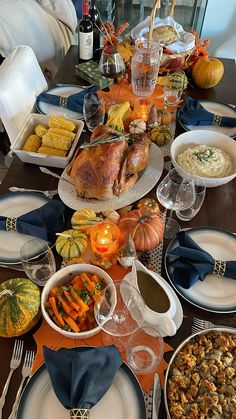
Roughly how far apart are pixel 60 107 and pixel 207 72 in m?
0.66

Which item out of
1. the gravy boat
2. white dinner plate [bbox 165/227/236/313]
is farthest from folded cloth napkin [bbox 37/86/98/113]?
the gravy boat

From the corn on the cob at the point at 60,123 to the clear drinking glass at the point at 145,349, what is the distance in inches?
30.4

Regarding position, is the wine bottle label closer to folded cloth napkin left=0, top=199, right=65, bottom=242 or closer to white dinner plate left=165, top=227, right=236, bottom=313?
folded cloth napkin left=0, top=199, right=65, bottom=242

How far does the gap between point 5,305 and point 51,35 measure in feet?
6.31

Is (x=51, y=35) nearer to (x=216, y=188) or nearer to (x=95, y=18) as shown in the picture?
(x=95, y=18)

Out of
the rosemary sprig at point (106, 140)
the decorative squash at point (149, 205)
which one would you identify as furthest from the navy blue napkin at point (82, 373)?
the rosemary sprig at point (106, 140)

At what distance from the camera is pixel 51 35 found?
2197mm

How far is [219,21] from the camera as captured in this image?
10.0 ft

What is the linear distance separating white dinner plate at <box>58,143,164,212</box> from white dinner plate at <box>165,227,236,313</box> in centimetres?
21

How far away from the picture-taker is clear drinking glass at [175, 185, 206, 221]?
1049mm

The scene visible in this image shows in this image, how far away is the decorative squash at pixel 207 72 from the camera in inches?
61.6

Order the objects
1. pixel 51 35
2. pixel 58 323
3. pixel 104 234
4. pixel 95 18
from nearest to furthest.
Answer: pixel 58 323
pixel 104 234
pixel 95 18
pixel 51 35

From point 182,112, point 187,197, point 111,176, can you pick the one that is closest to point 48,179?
point 111,176

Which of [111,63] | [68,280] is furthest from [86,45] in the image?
[68,280]
